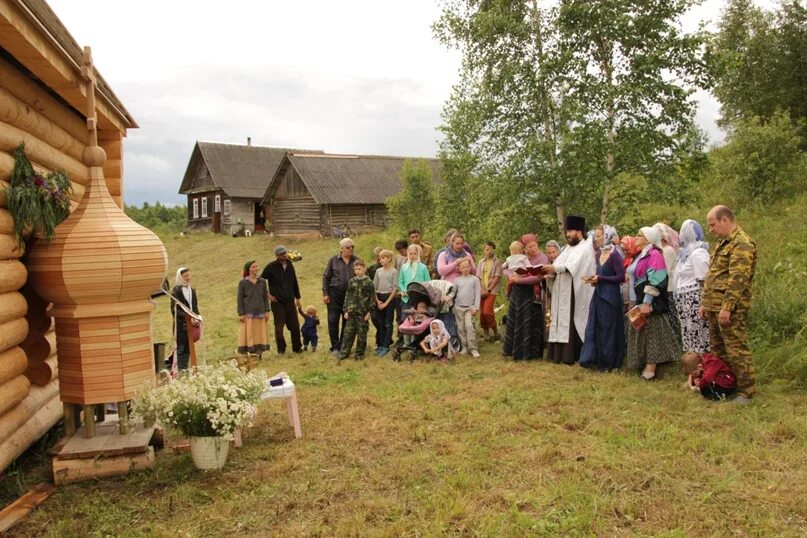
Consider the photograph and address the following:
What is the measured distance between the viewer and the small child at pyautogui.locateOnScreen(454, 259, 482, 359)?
8.96m

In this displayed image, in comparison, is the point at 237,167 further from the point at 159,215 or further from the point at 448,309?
the point at 448,309

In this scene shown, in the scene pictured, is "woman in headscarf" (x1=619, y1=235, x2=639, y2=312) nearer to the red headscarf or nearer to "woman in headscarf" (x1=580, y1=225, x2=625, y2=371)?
the red headscarf

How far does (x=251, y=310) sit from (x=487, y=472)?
5.91 metres

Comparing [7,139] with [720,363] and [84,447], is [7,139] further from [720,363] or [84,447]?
[720,363]

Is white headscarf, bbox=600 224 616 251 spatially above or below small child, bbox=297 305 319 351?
above

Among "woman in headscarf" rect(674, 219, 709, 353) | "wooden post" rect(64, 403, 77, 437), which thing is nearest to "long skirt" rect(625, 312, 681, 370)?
"woman in headscarf" rect(674, 219, 709, 353)

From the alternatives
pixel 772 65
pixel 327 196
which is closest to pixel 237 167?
pixel 327 196

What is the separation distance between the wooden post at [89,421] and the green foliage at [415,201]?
62.0 feet

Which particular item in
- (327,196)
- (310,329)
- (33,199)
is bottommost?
(310,329)

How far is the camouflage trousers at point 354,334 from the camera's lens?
9.22 m

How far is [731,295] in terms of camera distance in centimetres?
573

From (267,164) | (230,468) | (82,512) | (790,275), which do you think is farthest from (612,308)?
(267,164)

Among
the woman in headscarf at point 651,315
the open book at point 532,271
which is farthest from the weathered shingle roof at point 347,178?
the woman in headscarf at point 651,315

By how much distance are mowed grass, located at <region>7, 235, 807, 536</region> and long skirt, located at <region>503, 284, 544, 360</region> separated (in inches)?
61.7
